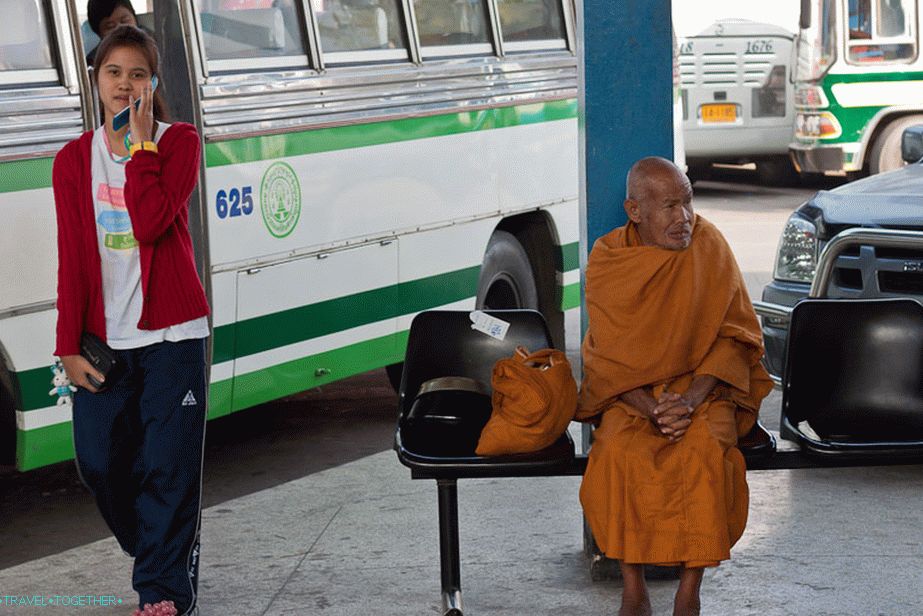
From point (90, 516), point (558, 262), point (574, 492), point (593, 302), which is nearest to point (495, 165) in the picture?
point (558, 262)

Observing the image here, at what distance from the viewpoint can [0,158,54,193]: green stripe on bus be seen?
5012 millimetres

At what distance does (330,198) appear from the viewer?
639cm

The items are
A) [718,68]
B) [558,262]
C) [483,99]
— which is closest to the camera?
[483,99]

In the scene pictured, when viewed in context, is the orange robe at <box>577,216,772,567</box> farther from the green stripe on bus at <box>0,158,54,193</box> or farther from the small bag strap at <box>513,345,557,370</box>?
the green stripe on bus at <box>0,158,54,193</box>

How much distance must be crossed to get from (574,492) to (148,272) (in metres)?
2.30

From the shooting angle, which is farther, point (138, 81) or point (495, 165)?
point (495, 165)

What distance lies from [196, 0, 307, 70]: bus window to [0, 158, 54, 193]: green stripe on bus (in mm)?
996

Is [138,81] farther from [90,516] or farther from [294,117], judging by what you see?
[90,516]

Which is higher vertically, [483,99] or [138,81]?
[138,81]

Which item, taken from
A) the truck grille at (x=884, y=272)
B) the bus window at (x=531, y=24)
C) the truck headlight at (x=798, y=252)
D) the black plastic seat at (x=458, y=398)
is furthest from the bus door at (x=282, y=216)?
the truck grille at (x=884, y=272)

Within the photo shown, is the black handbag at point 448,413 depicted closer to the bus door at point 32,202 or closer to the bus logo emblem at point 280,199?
the bus door at point 32,202

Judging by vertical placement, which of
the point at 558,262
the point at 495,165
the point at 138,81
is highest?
the point at 138,81

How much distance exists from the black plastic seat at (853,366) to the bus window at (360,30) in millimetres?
2657

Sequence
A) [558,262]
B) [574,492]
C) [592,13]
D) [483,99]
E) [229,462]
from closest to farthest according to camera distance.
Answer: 1. [592,13]
2. [574,492]
3. [229,462]
4. [483,99]
5. [558,262]
